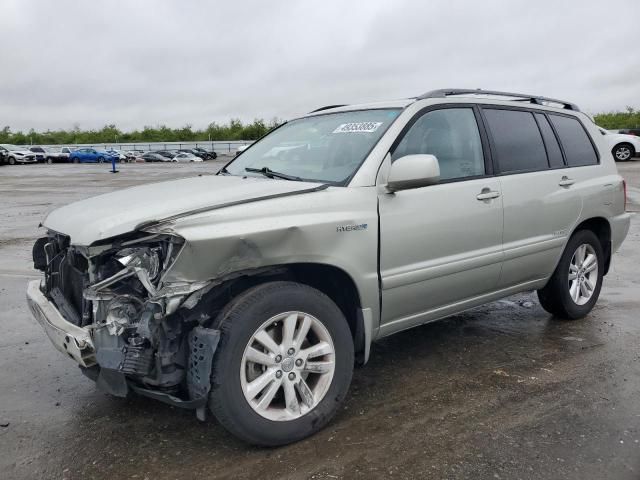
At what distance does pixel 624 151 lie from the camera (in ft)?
80.8

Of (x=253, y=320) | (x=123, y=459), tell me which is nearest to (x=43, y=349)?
(x=123, y=459)

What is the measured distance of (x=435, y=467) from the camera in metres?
2.80

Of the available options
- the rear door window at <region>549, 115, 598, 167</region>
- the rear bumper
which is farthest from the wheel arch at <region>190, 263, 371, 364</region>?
the rear bumper

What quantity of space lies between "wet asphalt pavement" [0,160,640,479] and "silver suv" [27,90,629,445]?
0.30 meters

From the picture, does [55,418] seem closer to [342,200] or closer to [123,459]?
[123,459]

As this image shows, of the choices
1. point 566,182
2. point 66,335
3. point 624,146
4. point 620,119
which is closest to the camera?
point 66,335

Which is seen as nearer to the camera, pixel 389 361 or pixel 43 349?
pixel 389 361

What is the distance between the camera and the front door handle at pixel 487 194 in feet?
12.7

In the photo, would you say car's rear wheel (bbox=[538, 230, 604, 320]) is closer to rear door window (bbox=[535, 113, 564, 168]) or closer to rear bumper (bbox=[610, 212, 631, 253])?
rear bumper (bbox=[610, 212, 631, 253])

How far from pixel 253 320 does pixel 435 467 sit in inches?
43.2

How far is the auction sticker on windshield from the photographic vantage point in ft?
12.2

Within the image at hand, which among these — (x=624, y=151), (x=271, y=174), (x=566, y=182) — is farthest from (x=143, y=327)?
(x=624, y=151)

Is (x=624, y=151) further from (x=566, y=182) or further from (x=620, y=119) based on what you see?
(x=620, y=119)

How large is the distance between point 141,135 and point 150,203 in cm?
10836
